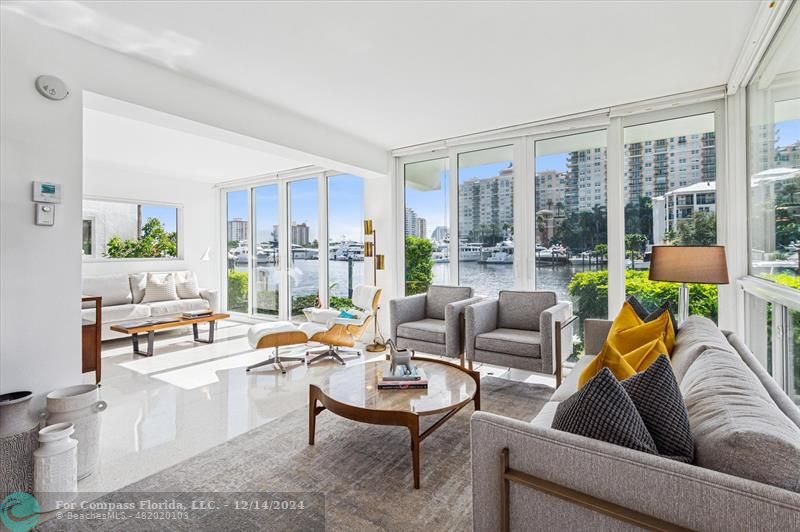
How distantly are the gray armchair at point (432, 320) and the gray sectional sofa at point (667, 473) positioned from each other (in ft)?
8.24

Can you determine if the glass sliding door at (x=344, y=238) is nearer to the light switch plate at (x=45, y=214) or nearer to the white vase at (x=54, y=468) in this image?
the light switch plate at (x=45, y=214)

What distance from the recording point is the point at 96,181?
5793 millimetres

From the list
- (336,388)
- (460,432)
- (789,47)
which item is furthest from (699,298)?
(336,388)

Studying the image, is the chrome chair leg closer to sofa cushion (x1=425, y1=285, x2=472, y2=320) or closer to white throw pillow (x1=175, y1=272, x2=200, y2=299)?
sofa cushion (x1=425, y1=285, x2=472, y2=320)

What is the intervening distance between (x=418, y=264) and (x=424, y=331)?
1505mm

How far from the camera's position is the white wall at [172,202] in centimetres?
586

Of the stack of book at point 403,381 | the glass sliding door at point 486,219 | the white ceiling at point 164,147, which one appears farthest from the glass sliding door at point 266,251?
the stack of book at point 403,381

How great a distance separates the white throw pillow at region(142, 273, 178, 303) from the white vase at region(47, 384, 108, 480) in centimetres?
409

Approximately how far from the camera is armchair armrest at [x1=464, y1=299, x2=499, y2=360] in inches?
146

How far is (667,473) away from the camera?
980mm

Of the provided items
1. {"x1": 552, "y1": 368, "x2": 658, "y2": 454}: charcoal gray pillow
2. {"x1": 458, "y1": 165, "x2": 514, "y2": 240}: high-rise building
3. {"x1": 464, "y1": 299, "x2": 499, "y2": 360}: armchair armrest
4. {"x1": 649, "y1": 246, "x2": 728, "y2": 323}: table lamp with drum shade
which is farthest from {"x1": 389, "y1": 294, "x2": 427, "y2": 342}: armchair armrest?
{"x1": 552, "y1": 368, "x2": 658, "y2": 454}: charcoal gray pillow

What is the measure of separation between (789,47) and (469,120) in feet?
8.21

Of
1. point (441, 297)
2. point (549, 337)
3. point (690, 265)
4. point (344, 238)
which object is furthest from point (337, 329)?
point (690, 265)

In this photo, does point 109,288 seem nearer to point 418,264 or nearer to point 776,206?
point 418,264
